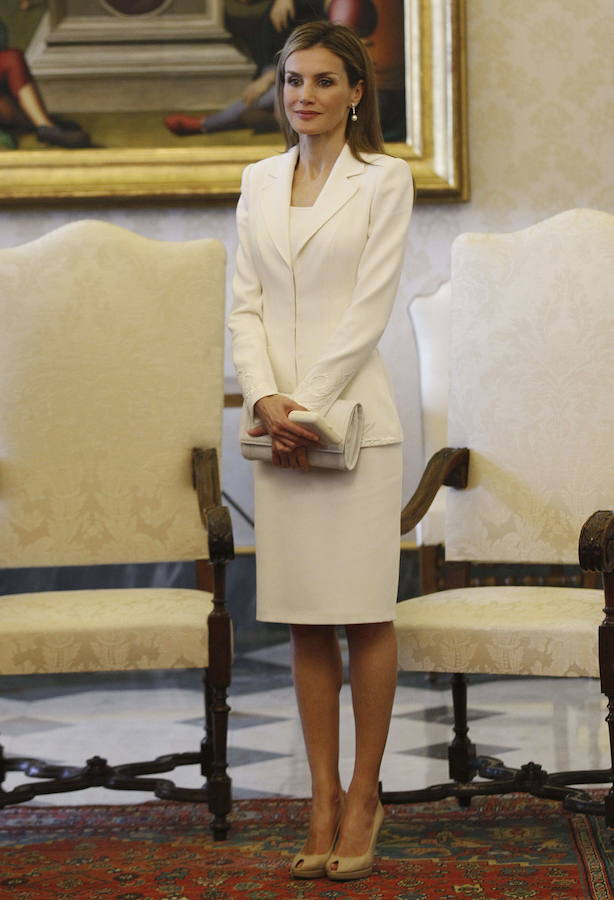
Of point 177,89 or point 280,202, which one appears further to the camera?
point 177,89

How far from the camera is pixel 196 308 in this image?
10.9ft

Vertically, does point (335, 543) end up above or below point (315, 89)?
below

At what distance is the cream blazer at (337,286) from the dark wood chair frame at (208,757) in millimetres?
432

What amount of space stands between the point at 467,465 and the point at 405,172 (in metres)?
0.88

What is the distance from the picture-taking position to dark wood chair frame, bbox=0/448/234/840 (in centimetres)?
280

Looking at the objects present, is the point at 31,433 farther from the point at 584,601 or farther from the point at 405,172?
the point at 584,601

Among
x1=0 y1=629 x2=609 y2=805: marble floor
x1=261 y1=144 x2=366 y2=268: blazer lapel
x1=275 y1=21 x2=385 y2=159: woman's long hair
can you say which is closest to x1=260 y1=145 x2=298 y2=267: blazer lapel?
x1=261 y1=144 x2=366 y2=268: blazer lapel

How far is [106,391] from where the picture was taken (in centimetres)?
330

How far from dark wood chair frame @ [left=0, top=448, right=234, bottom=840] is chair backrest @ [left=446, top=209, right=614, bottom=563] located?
2.10 ft

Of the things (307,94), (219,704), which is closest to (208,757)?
(219,704)

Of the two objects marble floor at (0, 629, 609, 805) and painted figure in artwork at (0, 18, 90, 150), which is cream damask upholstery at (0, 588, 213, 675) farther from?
painted figure in artwork at (0, 18, 90, 150)

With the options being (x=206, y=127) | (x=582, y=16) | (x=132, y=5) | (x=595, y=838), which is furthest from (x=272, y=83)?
(x=595, y=838)

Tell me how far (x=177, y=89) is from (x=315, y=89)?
2.78 metres

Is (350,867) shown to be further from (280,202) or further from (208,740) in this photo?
(280,202)
